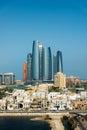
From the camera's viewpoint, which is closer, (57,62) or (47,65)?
(47,65)

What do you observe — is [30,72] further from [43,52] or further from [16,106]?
[16,106]

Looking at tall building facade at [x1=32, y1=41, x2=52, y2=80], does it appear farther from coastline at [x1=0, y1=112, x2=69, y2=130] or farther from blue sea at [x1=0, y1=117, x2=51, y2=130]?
blue sea at [x1=0, y1=117, x2=51, y2=130]

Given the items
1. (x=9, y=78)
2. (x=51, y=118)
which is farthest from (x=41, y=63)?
(x=51, y=118)

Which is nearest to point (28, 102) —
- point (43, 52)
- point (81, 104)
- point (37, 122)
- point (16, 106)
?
point (16, 106)

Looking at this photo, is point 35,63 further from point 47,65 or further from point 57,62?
point 57,62

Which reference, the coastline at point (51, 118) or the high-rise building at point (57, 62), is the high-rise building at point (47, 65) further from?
the coastline at point (51, 118)

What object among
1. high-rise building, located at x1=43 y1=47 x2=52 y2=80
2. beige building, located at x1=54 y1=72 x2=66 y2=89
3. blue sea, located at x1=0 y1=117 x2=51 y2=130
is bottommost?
blue sea, located at x1=0 y1=117 x2=51 y2=130

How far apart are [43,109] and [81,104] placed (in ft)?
7.01

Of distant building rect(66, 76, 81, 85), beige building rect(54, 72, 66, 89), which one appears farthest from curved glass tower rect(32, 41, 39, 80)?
beige building rect(54, 72, 66, 89)

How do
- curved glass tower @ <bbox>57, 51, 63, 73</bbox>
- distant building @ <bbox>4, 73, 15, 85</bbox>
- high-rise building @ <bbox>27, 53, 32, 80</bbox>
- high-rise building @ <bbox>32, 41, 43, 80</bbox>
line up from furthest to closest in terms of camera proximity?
1. high-rise building @ <bbox>27, 53, 32, 80</bbox>
2. curved glass tower @ <bbox>57, 51, 63, 73</bbox>
3. high-rise building @ <bbox>32, 41, 43, 80</bbox>
4. distant building @ <bbox>4, 73, 15, 85</bbox>

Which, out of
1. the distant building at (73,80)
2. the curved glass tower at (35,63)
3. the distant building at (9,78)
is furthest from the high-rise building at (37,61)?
the distant building at (73,80)

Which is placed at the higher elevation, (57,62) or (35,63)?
(57,62)

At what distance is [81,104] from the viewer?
64.2 feet

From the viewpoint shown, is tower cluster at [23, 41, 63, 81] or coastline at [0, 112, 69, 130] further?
tower cluster at [23, 41, 63, 81]
